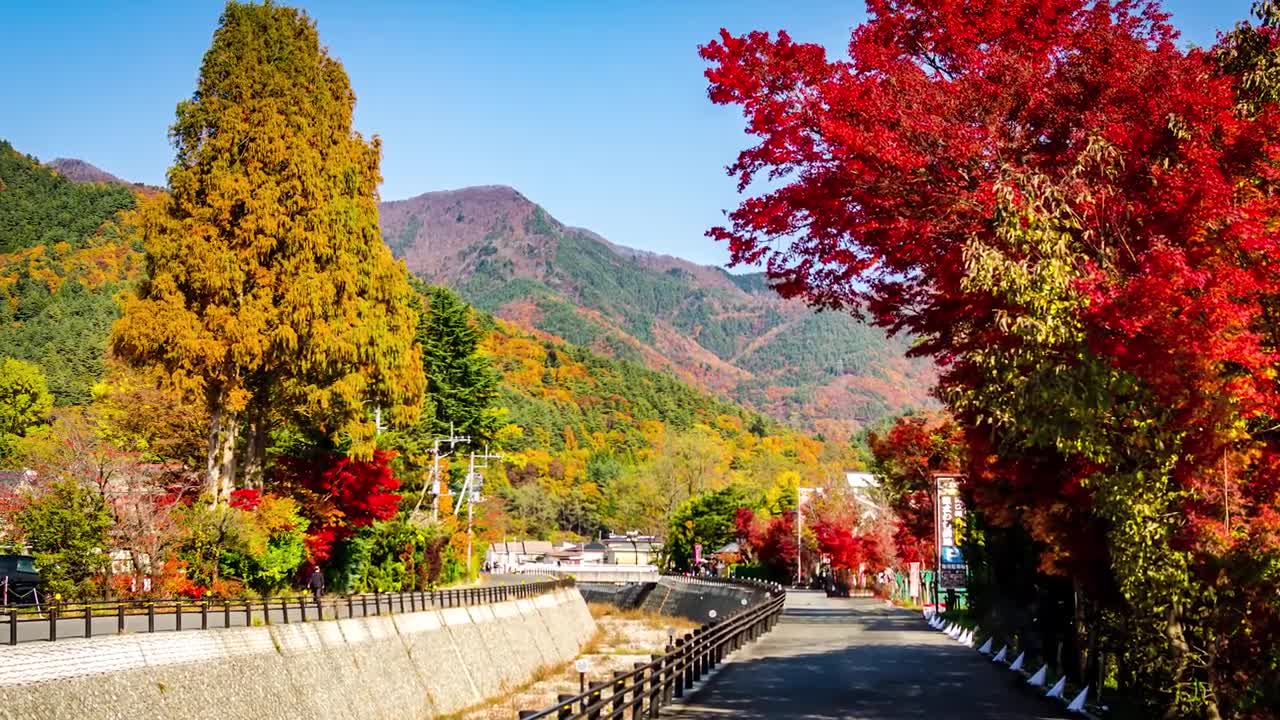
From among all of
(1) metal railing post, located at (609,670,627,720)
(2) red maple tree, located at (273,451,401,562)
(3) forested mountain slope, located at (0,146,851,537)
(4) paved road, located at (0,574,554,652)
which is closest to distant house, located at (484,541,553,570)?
(3) forested mountain slope, located at (0,146,851,537)

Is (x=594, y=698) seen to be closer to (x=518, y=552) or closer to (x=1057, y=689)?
(x=1057, y=689)

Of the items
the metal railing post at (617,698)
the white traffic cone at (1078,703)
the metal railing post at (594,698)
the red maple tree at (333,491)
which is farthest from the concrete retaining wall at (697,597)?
the metal railing post at (594,698)

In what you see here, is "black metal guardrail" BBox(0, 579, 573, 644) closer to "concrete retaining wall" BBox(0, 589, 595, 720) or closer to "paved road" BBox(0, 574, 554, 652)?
"paved road" BBox(0, 574, 554, 652)

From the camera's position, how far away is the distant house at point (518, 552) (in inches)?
4980

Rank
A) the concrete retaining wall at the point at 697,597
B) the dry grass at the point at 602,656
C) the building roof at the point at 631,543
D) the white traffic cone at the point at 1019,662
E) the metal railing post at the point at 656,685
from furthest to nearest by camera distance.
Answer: the building roof at the point at 631,543 < the concrete retaining wall at the point at 697,597 < the dry grass at the point at 602,656 < the white traffic cone at the point at 1019,662 < the metal railing post at the point at 656,685

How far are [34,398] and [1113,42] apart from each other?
106735 mm

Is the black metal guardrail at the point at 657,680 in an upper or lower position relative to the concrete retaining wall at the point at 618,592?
upper

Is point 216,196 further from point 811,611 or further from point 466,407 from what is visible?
point 466,407

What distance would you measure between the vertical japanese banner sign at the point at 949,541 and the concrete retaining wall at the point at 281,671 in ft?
47.4

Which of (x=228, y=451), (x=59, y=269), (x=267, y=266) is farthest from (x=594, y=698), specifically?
(x=59, y=269)

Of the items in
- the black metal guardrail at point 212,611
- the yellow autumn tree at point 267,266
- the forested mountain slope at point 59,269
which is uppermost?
the forested mountain slope at point 59,269

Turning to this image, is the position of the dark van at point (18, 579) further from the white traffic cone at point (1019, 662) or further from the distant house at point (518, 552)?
the distant house at point (518, 552)

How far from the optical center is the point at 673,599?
80562 mm

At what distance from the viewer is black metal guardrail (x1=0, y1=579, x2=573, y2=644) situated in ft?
59.2
